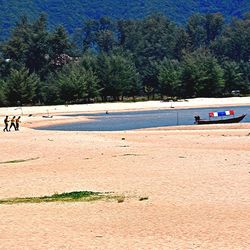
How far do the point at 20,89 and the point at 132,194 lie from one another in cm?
8283

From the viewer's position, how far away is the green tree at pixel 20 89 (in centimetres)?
9950

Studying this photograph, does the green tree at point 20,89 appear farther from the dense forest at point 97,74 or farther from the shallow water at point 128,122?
the shallow water at point 128,122

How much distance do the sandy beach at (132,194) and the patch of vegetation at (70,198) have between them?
0.52 m

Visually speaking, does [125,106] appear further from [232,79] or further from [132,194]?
[132,194]

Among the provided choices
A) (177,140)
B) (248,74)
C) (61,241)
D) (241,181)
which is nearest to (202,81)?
(248,74)

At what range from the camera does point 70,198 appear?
18422 mm

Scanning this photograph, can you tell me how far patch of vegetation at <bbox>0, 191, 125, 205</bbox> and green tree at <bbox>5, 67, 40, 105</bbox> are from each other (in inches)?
3221

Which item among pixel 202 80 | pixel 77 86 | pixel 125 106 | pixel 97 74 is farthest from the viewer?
pixel 97 74

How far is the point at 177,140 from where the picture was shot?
1494 inches

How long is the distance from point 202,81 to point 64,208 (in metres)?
97.5

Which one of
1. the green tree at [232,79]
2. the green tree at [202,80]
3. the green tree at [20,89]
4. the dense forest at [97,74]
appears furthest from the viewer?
the green tree at [232,79]

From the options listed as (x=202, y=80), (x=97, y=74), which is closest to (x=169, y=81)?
(x=202, y=80)

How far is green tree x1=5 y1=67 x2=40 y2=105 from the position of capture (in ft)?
326

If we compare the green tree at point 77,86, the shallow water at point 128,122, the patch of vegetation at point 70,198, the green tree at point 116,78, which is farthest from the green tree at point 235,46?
the patch of vegetation at point 70,198
